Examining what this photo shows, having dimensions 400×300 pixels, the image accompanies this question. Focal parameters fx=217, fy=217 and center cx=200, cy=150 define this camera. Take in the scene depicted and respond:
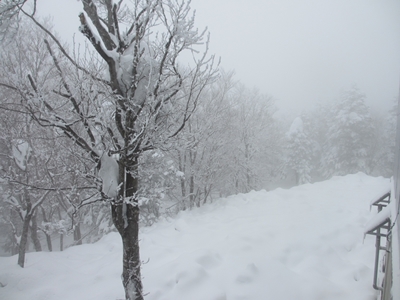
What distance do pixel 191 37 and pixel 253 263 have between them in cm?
455

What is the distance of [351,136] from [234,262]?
2691 centimetres

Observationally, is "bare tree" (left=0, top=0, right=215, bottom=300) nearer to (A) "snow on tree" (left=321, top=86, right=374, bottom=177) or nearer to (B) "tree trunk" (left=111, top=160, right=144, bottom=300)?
(B) "tree trunk" (left=111, top=160, right=144, bottom=300)

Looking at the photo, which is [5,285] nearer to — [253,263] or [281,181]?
[253,263]

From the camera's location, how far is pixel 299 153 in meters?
28.8

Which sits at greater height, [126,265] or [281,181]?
[126,265]

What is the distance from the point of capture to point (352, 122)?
25.3m

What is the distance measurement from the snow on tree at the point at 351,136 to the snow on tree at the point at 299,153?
102 inches

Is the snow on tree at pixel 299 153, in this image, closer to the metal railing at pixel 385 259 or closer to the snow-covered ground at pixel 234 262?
the snow-covered ground at pixel 234 262

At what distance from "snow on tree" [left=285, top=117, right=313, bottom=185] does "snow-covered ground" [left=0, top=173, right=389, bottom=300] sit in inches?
779

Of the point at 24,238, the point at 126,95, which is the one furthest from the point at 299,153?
the point at 126,95

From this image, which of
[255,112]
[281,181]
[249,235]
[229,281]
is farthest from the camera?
[281,181]

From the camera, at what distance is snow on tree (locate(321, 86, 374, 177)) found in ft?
82.8

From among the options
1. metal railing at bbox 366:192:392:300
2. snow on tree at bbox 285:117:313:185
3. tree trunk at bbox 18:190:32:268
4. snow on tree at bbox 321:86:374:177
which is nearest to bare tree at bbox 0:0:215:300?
metal railing at bbox 366:192:392:300

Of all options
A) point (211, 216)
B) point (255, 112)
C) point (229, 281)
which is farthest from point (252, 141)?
point (229, 281)
